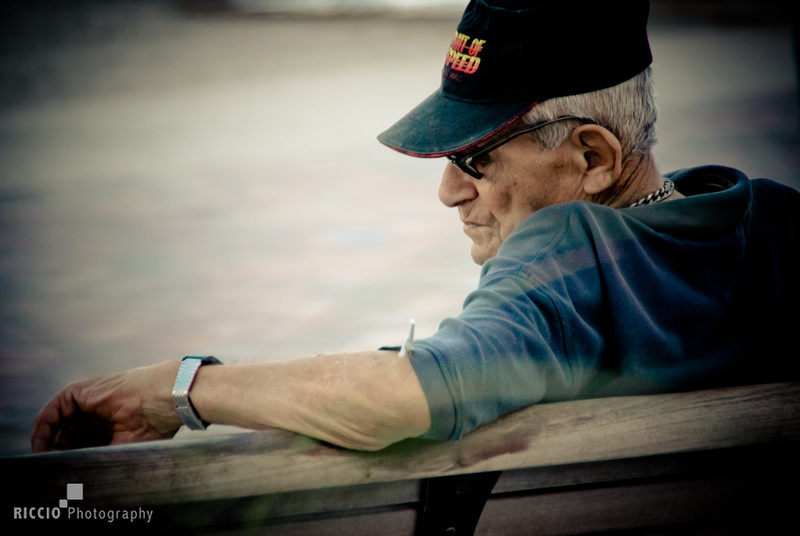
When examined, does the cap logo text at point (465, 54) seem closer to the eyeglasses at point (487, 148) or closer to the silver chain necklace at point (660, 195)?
the eyeglasses at point (487, 148)

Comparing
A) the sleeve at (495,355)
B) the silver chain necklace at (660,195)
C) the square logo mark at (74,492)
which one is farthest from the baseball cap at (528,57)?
the square logo mark at (74,492)

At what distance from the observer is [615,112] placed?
113 centimetres

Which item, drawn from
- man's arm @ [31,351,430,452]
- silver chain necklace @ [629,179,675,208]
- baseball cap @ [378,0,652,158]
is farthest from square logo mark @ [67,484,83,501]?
silver chain necklace @ [629,179,675,208]

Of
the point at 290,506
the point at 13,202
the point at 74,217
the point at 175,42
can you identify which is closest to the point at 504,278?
the point at 290,506

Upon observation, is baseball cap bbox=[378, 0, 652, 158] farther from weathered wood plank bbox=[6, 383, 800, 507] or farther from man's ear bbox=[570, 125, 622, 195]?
weathered wood plank bbox=[6, 383, 800, 507]

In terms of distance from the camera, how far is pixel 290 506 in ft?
2.96

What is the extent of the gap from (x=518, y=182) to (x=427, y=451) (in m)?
0.55

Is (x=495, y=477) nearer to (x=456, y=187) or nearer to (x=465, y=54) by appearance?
(x=456, y=187)

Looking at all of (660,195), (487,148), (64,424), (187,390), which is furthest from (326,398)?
(660,195)

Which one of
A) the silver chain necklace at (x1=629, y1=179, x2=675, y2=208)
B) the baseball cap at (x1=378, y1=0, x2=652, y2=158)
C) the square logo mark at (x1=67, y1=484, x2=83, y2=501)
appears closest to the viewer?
the square logo mark at (x1=67, y1=484, x2=83, y2=501)

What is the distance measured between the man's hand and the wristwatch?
0.05ft

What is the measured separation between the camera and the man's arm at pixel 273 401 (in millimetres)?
821

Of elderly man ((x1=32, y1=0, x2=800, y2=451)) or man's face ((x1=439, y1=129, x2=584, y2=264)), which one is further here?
man's face ((x1=439, y1=129, x2=584, y2=264))

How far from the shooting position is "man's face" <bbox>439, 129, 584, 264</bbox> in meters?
1.15
